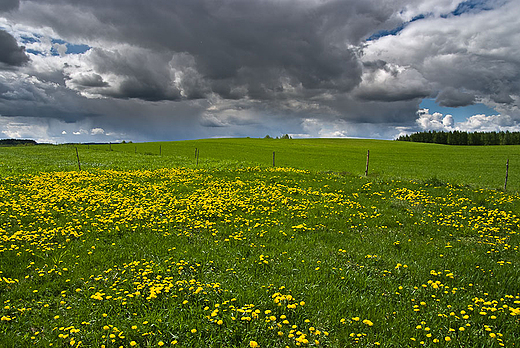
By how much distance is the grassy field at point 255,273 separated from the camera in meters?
4.58

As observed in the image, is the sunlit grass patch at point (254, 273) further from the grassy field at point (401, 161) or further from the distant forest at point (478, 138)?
the distant forest at point (478, 138)

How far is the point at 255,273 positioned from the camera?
21.4 ft

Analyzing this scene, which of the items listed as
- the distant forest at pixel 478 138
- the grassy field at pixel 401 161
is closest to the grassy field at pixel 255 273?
the grassy field at pixel 401 161

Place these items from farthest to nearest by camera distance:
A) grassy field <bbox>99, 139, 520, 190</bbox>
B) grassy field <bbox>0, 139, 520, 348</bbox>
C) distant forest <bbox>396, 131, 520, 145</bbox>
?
distant forest <bbox>396, 131, 520, 145</bbox> → grassy field <bbox>99, 139, 520, 190</bbox> → grassy field <bbox>0, 139, 520, 348</bbox>

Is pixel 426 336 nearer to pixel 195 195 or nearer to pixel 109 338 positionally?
pixel 109 338

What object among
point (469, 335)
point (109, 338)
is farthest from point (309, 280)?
point (109, 338)

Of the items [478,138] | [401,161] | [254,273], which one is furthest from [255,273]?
[478,138]

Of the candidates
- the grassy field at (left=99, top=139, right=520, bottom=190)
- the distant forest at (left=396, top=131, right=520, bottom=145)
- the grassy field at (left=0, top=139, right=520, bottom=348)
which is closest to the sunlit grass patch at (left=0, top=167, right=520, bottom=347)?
the grassy field at (left=0, top=139, right=520, bottom=348)

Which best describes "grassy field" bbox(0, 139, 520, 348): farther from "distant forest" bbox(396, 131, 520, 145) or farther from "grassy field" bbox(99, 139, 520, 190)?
"distant forest" bbox(396, 131, 520, 145)

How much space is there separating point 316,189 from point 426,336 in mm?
12478

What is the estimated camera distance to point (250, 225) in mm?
10203

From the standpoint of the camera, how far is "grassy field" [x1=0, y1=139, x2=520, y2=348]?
15.0ft

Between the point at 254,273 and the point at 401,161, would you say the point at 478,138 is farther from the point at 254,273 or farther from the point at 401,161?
the point at 254,273

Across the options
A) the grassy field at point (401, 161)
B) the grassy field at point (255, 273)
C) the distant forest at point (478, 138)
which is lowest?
the grassy field at point (255, 273)
